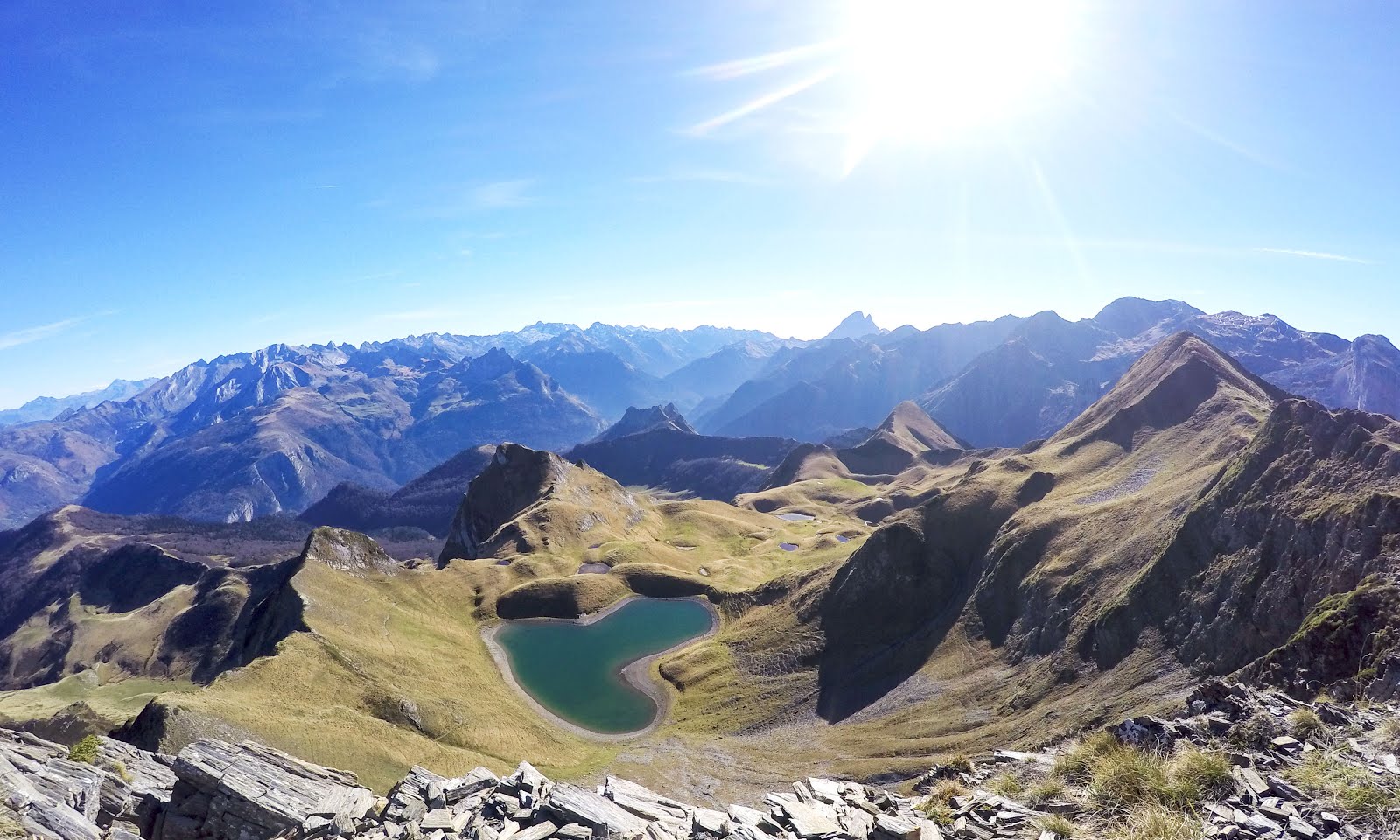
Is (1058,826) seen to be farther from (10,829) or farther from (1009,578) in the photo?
(1009,578)

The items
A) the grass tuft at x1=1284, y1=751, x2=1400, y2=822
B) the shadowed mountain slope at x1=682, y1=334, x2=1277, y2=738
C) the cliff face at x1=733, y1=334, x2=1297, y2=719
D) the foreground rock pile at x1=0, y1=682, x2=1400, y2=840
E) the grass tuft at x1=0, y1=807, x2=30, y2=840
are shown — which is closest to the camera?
the grass tuft at x1=1284, y1=751, x2=1400, y2=822

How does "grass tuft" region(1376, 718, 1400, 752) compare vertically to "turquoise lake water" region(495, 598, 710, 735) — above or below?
above

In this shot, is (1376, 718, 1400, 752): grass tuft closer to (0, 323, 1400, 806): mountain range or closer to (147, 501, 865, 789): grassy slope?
(0, 323, 1400, 806): mountain range

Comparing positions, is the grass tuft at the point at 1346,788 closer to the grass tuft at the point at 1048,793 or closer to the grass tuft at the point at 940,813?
the grass tuft at the point at 1048,793

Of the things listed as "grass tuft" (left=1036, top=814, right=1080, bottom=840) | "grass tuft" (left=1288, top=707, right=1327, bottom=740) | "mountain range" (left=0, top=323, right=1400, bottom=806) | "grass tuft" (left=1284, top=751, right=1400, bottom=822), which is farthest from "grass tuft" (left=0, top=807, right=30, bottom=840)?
"grass tuft" (left=1288, top=707, right=1327, bottom=740)

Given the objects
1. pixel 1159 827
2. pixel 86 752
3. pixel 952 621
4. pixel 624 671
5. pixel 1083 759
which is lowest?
pixel 624 671

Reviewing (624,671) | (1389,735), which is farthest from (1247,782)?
(624,671)

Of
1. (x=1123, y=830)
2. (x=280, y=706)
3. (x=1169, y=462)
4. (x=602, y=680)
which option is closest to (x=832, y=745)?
(x=602, y=680)
